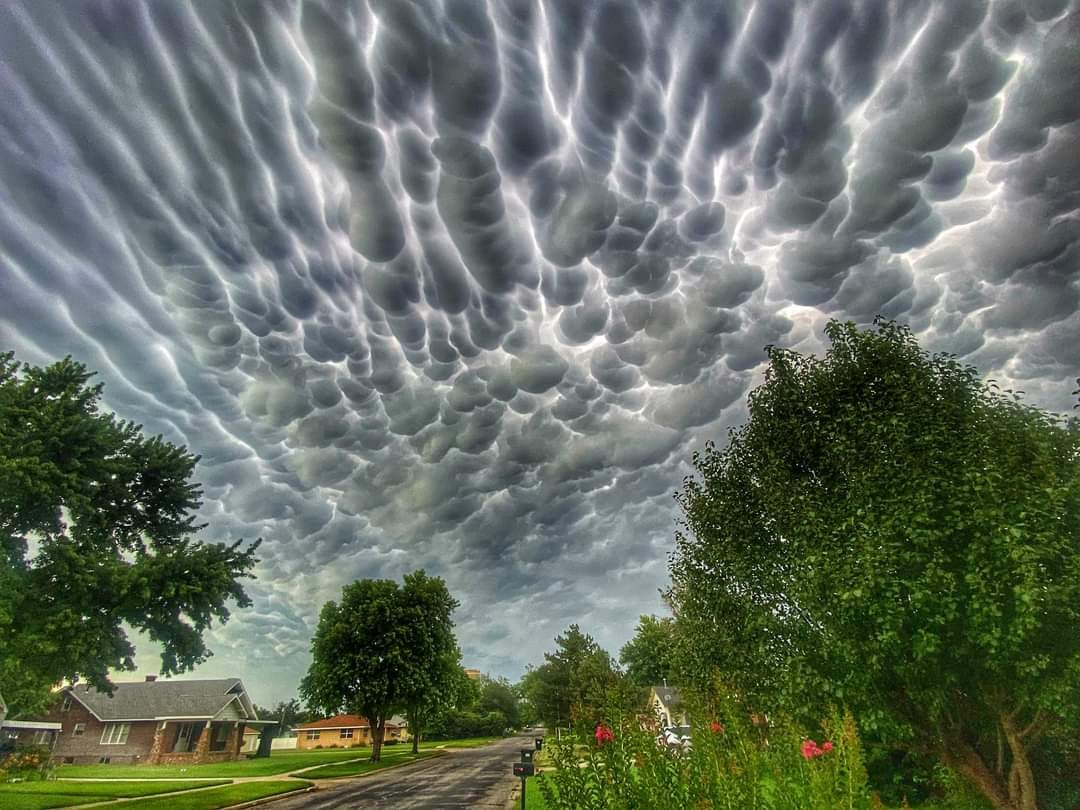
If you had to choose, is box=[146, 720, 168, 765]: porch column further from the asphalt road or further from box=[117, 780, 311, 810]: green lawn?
box=[117, 780, 311, 810]: green lawn

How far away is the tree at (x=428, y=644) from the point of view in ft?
154

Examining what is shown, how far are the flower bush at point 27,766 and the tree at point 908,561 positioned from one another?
42.4 metres

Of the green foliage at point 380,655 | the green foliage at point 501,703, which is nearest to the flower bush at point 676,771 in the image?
the green foliage at point 380,655

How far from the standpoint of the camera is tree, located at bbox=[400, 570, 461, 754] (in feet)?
154

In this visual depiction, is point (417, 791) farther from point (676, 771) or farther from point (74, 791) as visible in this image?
point (676, 771)

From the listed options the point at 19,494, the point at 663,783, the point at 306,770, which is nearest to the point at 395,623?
the point at 306,770

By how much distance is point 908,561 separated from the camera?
1380cm

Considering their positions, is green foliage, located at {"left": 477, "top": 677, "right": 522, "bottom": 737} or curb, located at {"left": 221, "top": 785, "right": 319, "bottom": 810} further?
green foliage, located at {"left": 477, "top": 677, "right": 522, "bottom": 737}

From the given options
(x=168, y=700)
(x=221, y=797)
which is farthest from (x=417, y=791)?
(x=168, y=700)

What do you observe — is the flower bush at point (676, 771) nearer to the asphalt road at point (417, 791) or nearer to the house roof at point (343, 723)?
the asphalt road at point (417, 791)

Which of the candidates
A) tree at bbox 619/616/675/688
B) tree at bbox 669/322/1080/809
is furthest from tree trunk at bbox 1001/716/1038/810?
tree at bbox 619/616/675/688

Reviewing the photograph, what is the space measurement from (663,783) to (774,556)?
39.4 feet

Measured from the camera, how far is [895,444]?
15.0 meters

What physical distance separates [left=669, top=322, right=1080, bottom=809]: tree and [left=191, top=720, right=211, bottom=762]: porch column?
55616 mm
